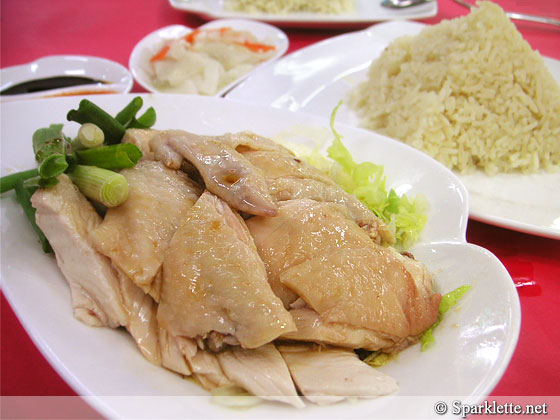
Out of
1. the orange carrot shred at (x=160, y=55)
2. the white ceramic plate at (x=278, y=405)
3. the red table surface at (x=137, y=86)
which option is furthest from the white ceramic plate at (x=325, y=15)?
the white ceramic plate at (x=278, y=405)

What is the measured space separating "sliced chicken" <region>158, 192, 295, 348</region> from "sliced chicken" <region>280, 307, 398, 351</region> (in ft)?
0.29

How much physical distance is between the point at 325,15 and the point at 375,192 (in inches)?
116

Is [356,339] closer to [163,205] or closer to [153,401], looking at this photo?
[153,401]

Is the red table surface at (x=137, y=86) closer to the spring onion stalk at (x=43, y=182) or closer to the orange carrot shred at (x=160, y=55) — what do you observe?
the orange carrot shred at (x=160, y=55)

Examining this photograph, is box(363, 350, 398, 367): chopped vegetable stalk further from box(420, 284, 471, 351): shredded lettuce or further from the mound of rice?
the mound of rice

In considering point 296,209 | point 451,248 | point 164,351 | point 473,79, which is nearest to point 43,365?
point 164,351

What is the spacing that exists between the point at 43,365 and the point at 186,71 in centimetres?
243

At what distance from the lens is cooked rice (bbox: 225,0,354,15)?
14.5 feet

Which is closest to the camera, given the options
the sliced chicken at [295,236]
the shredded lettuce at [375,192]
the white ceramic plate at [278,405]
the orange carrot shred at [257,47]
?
the white ceramic plate at [278,405]

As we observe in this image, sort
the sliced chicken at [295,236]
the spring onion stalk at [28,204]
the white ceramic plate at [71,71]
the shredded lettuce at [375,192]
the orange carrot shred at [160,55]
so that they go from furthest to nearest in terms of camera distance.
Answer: the orange carrot shred at [160,55] → the white ceramic plate at [71,71] → the shredded lettuce at [375,192] → the spring onion stalk at [28,204] → the sliced chicken at [295,236]

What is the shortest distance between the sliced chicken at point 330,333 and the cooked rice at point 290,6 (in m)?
3.74

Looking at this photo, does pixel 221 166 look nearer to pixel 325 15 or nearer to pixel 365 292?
pixel 365 292

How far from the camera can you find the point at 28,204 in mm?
1802

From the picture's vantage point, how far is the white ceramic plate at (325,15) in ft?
14.4
